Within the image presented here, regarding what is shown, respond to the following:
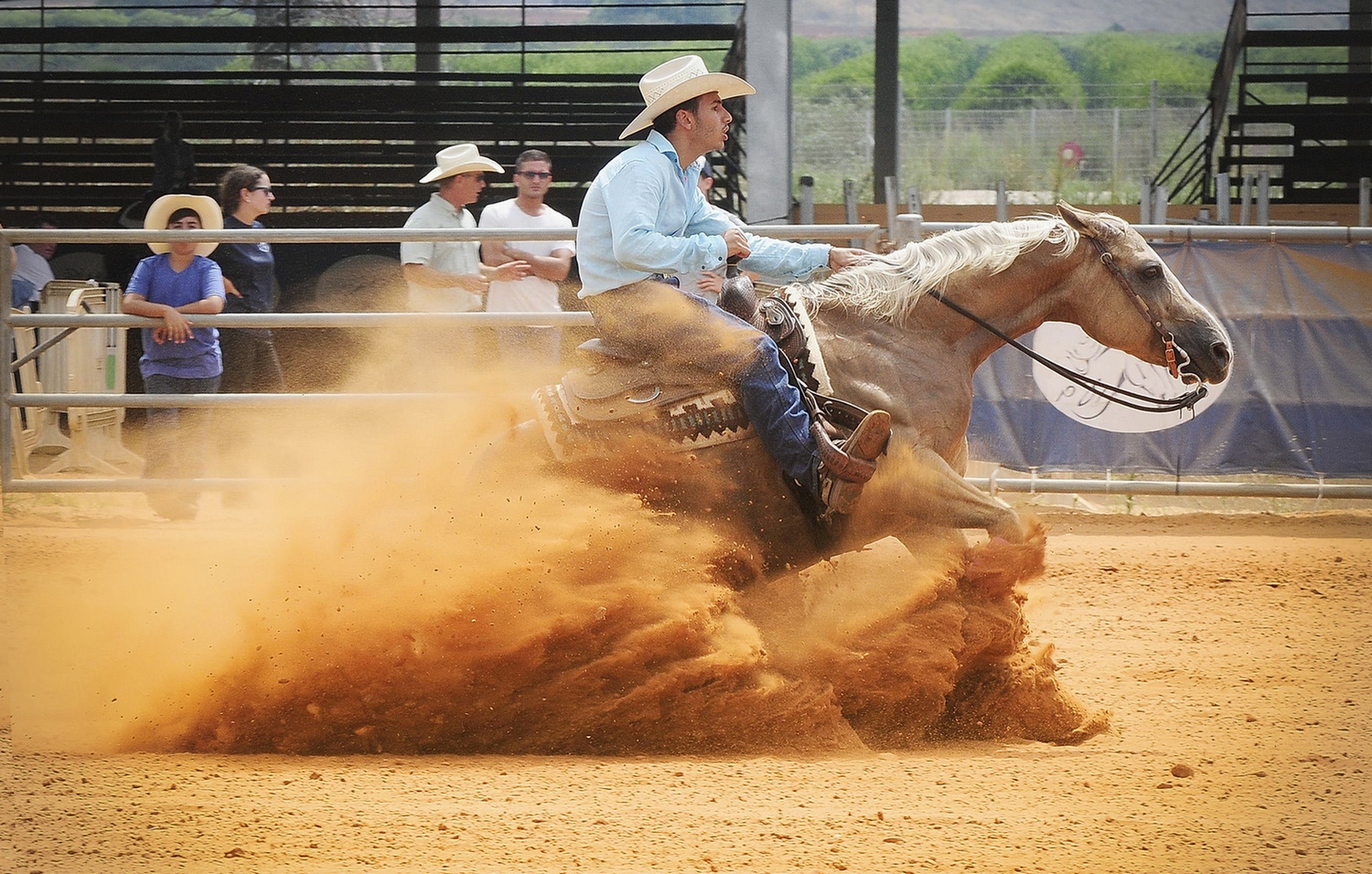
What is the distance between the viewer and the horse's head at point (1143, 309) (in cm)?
458

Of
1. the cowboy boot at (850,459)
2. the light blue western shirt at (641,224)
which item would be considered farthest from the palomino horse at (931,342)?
the light blue western shirt at (641,224)

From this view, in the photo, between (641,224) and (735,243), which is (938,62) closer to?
(735,243)

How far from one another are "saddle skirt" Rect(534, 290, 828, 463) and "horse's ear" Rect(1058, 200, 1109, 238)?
3.71 ft

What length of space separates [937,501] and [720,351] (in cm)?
89

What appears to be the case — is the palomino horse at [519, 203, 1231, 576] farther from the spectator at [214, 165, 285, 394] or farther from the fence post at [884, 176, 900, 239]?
the spectator at [214, 165, 285, 394]

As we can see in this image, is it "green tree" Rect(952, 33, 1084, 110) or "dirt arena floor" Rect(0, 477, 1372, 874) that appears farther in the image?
"green tree" Rect(952, 33, 1084, 110)

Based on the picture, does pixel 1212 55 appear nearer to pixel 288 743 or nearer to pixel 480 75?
pixel 480 75

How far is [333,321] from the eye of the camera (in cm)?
703

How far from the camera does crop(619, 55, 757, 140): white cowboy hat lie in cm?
432

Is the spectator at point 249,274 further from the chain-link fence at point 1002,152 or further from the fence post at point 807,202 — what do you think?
the chain-link fence at point 1002,152

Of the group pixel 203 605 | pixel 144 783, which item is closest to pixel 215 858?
pixel 144 783

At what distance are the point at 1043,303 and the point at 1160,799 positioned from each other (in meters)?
1.93

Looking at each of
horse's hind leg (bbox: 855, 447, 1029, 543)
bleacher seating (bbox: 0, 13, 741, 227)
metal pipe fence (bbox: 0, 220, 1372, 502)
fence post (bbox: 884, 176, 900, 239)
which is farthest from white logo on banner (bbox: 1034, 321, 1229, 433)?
bleacher seating (bbox: 0, 13, 741, 227)

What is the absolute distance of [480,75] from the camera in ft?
56.4
